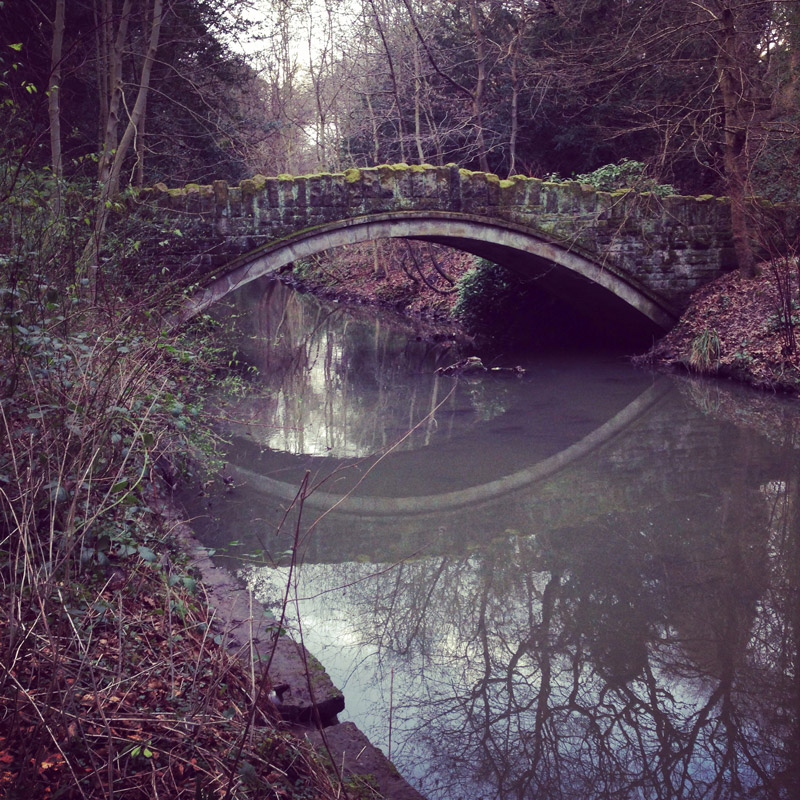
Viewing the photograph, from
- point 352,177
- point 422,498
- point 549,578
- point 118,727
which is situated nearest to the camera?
point 118,727

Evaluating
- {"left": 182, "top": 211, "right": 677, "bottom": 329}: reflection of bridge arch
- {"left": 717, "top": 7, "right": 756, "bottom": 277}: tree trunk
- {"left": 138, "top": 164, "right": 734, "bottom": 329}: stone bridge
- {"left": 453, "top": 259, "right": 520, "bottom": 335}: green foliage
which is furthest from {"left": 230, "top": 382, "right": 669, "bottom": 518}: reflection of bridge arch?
{"left": 453, "top": 259, "right": 520, "bottom": 335}: green foliage

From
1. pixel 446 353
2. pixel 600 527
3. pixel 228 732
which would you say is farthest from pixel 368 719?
pixel 446 353

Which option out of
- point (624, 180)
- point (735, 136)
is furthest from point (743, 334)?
point (624, 180)

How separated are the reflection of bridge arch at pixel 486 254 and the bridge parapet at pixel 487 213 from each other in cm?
5

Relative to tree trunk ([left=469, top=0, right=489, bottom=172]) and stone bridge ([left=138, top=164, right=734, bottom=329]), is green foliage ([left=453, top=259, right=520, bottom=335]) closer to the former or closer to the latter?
stone bridge ([left=138, top=164, right=734, bottom=329])

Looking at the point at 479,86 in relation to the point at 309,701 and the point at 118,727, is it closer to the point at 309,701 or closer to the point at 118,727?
the point at 309,701

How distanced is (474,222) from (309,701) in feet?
29.0

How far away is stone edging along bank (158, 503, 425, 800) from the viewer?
2.72 m

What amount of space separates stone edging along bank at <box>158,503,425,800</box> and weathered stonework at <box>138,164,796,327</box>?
624 cm

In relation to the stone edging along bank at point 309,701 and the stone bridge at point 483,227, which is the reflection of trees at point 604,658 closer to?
the stone edging along bank at point 309,701

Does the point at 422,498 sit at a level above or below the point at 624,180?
below

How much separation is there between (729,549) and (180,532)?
11.1 ft

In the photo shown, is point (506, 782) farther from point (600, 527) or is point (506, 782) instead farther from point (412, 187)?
point (412, 187)

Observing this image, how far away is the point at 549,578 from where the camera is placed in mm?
4914
